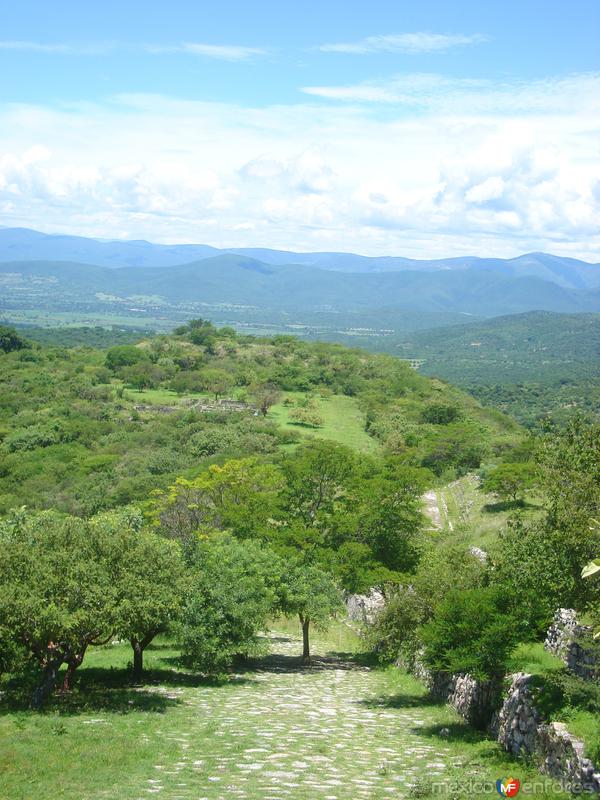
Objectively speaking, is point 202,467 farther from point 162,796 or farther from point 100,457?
point 162,796

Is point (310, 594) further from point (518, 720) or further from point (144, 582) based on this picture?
point (518, 720)

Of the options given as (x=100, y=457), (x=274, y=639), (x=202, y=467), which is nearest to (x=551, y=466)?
(x=274, y=639)

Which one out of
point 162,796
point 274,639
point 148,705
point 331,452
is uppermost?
point 331,452

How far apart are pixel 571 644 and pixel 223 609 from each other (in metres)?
9.87

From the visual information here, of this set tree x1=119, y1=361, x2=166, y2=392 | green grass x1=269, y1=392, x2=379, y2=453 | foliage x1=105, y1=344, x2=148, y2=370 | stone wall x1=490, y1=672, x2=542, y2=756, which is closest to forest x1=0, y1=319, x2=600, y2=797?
stone wall x1=490, y1=672, x2=542, y2=756

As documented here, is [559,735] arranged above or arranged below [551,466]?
below

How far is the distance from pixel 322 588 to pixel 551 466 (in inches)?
375

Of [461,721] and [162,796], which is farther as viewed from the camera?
[461,721]

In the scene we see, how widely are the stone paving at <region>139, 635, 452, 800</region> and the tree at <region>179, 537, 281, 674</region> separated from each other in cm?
108

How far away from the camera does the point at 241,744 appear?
49.2ft

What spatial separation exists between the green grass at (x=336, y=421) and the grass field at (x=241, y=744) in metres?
Result: 52.2

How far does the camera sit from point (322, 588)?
79.6ft

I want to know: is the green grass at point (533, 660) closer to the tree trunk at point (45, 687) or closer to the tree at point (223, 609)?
the tree at point (223, 609)

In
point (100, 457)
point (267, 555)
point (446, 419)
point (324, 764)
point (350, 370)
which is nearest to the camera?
point (324, 764)
